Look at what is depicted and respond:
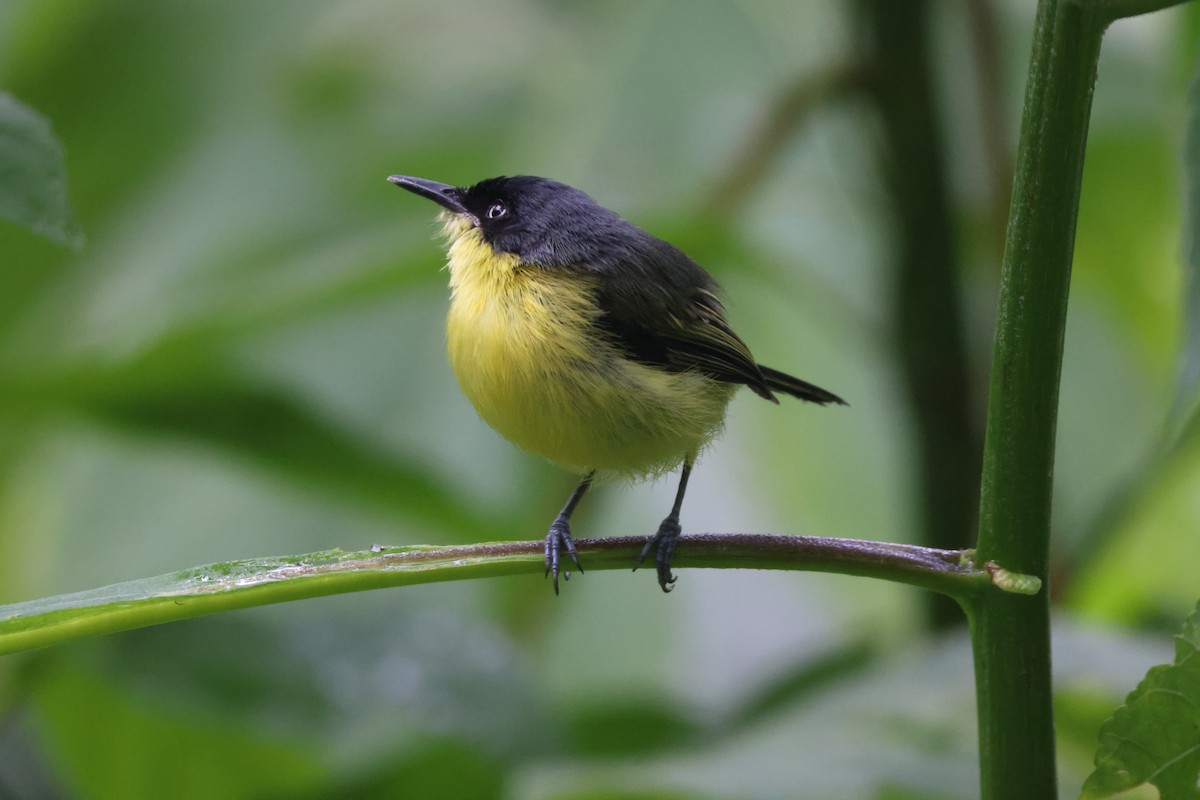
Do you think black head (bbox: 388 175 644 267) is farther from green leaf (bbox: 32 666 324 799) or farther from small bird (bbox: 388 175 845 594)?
green leaf (bbox: 32 666 324 799)

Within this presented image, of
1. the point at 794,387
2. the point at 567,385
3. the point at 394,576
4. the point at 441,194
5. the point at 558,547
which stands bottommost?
the point at 394,576

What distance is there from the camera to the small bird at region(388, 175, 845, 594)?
68.2 inches

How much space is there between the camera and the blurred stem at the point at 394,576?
0.90 metres

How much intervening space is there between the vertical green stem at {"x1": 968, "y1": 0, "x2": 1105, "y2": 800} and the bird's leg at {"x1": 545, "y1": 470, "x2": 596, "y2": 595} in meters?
0.36

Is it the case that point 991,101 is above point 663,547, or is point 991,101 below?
above

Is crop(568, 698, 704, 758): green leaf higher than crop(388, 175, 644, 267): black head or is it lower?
lower

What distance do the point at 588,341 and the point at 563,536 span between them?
0.35m

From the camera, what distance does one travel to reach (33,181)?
944 mm

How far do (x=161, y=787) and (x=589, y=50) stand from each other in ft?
6.13

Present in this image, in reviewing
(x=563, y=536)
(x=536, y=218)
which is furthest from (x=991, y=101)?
(x=563, y=536)

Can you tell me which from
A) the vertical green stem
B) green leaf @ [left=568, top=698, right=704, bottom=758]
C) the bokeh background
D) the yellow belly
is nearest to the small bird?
the yellow belly

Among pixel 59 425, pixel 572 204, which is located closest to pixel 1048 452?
pixel 572 204

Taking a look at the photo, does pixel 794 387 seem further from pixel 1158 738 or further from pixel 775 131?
pixel 1158 738

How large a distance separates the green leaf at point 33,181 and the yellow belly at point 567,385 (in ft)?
2.69
